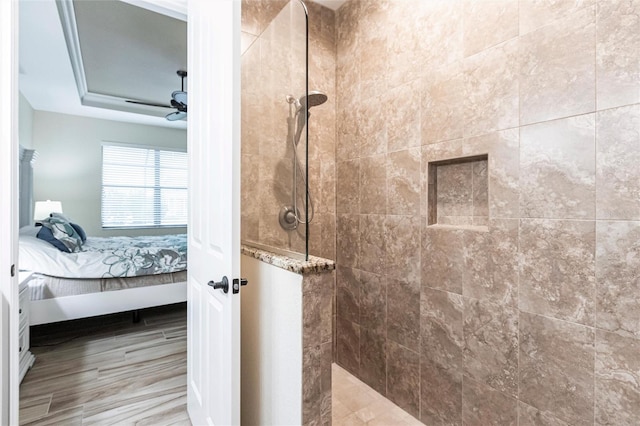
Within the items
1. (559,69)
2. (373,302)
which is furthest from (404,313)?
Result: (559,69)

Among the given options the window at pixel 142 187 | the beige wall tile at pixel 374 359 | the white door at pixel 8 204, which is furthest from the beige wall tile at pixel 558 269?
the window at pixel 142 187

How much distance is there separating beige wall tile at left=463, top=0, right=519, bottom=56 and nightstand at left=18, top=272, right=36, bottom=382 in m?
3.09

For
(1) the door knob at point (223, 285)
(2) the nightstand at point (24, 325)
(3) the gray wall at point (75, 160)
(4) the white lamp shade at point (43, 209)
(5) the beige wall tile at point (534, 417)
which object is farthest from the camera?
(3) the gray wall at point (75, 160)

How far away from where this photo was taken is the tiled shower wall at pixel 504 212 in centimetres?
115

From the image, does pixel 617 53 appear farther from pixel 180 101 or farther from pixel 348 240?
pixel 180 101

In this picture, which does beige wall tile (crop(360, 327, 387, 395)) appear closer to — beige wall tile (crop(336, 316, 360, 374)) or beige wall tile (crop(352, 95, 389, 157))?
beige wall tile (crop(336, 316, 360, 374))

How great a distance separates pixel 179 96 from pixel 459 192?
3.17 m

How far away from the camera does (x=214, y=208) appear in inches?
53.2

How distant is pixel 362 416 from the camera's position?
1879 mm

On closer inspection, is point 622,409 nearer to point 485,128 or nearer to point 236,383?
point 485,128

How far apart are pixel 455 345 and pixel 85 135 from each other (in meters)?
6.07

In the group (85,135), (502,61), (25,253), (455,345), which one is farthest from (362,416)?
(85,135)

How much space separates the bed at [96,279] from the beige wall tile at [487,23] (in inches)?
120

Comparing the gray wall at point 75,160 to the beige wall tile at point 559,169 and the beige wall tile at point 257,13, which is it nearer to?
the beige wall tile at point 257,13
